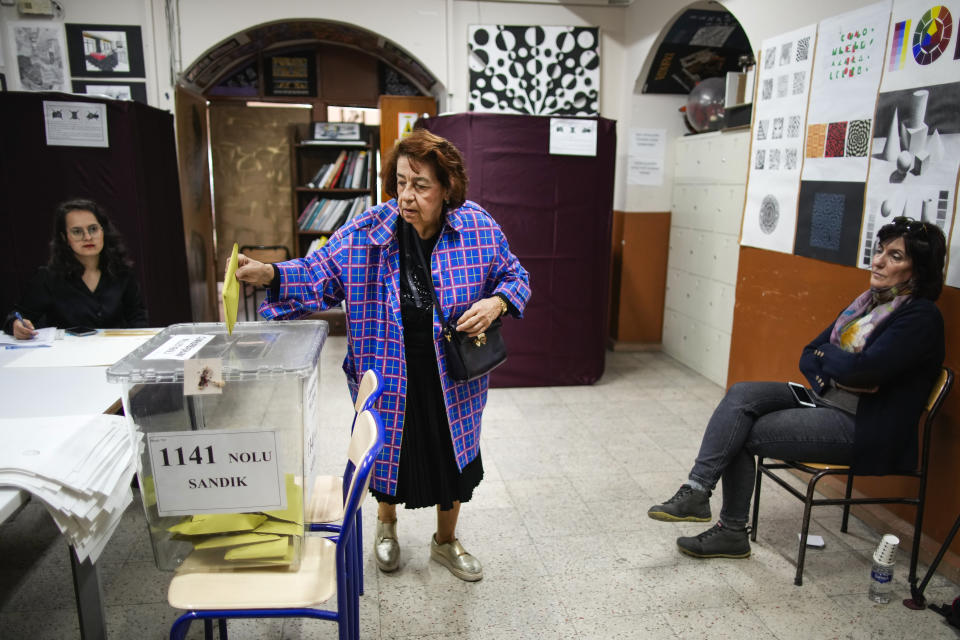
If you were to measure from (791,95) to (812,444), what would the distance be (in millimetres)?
1677

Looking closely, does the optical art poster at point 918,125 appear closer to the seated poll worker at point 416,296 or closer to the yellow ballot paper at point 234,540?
the seated poll worker at point 416,296

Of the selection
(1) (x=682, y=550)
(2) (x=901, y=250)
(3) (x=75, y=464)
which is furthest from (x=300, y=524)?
(2) (x=901, y=250)

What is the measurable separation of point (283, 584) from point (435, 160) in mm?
1086

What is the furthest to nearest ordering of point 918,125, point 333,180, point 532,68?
point 333,180 < point 532,68 < point 918,125

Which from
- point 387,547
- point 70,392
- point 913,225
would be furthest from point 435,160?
point 913,225

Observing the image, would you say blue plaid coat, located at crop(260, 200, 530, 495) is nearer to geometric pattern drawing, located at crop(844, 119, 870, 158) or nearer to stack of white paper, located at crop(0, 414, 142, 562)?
stack of white paper, located at crop(0, 414, 142, 562)

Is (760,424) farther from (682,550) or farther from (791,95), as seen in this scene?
(791,95)

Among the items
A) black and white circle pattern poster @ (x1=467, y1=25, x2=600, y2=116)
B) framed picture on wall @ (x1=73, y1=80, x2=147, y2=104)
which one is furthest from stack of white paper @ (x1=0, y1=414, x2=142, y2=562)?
black and white circle pattern poster @ (x1=467, y1=25, x2=600, y2=116)

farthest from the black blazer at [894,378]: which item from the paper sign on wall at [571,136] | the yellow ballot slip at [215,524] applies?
the paper sign on wall at [571,136]

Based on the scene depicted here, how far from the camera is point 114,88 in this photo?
422cm

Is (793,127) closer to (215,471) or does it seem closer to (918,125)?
(918,125)

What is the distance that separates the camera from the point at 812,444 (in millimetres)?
2051

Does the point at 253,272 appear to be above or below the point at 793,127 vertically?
below

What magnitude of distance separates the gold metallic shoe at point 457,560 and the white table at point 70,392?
1.03 m
